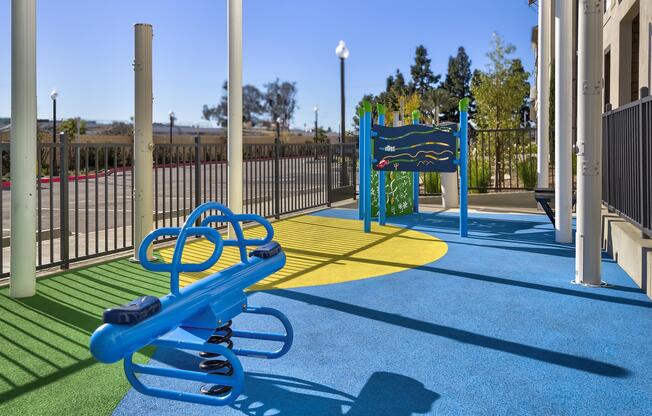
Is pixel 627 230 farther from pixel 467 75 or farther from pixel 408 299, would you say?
pixel 467 75

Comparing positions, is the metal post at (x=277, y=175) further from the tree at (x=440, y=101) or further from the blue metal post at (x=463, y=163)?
the tree at (x=440, y=101)

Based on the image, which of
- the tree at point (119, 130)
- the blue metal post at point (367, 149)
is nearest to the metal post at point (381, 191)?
the blue metal post at point (367, 149)

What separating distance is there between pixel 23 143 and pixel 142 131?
2059mm

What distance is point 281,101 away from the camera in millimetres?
132875

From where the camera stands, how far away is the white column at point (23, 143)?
5656 millimetres

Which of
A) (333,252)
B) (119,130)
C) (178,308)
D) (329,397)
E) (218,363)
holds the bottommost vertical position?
(329,397)

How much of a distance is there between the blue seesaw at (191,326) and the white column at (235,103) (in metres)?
4.16

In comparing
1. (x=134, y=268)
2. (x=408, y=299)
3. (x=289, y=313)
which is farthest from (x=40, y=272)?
(x=408, y=299)

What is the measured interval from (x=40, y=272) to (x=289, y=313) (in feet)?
11.0

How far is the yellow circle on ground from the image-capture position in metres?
7.08

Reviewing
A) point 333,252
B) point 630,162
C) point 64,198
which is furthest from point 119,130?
point 630,162

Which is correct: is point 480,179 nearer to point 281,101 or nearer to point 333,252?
point 333,252

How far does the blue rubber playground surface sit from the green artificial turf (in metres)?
0.27

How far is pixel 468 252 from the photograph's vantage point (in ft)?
28.6
